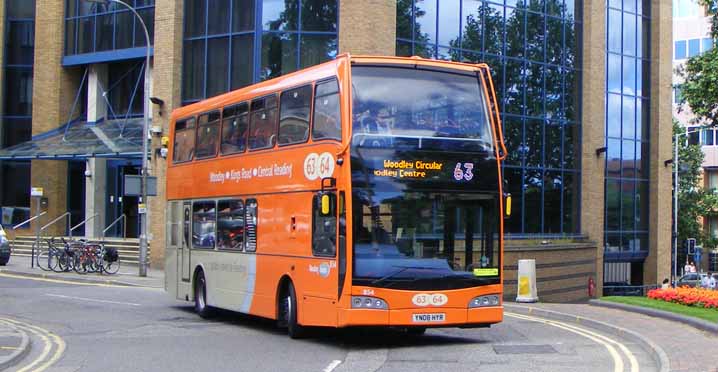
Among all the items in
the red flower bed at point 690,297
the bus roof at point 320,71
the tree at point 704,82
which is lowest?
the red flower bed at point 690,297

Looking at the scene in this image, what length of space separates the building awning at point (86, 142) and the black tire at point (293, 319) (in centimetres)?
2090

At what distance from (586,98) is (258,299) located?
2557 cm

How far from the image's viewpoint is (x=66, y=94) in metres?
42.3

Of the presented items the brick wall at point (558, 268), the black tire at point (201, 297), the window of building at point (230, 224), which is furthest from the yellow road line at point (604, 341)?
the brick wall at point (558, 268)

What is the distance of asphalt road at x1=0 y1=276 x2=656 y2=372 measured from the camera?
1266 cm

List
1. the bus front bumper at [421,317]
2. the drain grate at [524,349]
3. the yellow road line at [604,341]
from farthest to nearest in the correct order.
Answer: the drain grate at [524,349] < the bus front bumper at [421,317] < the yellow road line at [604,341]

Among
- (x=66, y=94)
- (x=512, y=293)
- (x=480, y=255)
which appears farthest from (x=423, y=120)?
(x=66, y=94)

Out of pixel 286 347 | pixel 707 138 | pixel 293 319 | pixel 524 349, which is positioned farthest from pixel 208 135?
pixel 707 138

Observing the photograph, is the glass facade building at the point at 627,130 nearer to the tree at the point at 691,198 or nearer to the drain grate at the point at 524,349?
the tree at the point at 691,198

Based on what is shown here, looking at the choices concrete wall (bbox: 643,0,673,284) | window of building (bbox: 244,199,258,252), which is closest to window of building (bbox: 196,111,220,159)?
window of building (bbox: 244,199,258,252)

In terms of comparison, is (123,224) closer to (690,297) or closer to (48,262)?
(48,262)

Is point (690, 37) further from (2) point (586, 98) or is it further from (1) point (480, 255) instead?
(1) point (480, 255)

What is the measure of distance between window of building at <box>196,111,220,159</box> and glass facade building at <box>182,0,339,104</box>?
41.3ft

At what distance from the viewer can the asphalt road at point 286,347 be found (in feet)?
41.5
